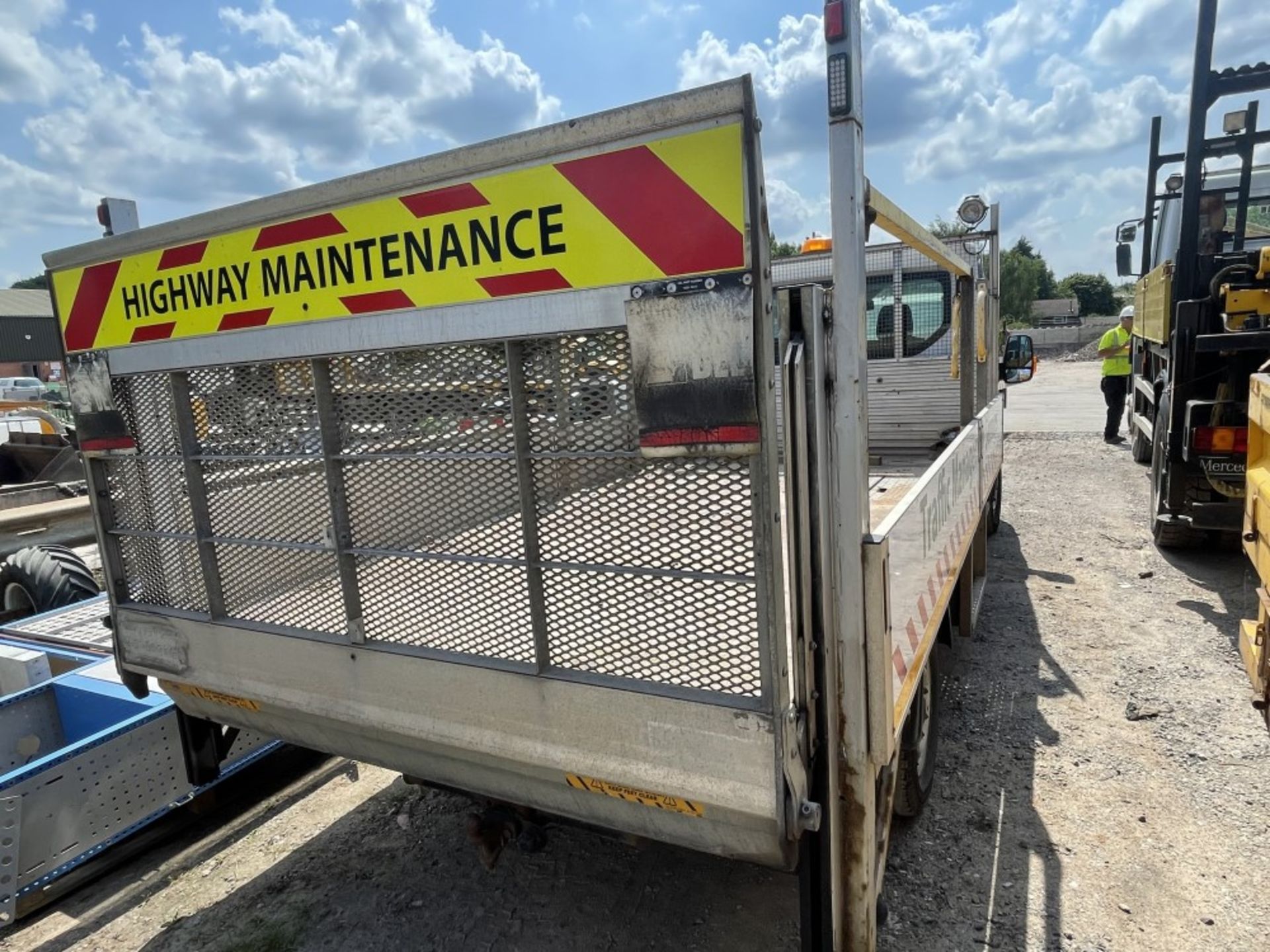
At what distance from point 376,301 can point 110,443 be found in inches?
52.6

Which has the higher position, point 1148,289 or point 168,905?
point 1148,289

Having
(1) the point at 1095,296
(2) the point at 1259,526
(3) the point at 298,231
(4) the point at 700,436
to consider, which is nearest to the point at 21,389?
(3) the point at 298,231

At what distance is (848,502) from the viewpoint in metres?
1.81

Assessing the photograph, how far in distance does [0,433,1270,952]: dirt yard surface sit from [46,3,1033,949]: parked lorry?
75 centimetres

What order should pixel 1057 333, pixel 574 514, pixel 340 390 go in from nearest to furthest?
pixel 574 514 → pixel 340 390 → pixel 1057 333

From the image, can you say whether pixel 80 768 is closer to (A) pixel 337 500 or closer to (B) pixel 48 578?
(A) pixel 337 500

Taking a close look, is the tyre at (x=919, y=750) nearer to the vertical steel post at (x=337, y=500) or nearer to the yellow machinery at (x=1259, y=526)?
the yellow machinery at (x=1259, y=526)

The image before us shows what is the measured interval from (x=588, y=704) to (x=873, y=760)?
739 millimetres

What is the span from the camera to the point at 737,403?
1632 mm

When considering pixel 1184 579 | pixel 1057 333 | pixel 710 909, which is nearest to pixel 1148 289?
pixel 1184 579

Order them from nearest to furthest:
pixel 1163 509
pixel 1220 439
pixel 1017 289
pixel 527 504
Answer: pixel 527 504 < pixel 1220 439 < pixel 1163 509 < pixel 1017 289

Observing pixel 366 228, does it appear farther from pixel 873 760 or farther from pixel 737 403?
pixel 873 760

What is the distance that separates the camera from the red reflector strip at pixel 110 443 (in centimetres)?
264

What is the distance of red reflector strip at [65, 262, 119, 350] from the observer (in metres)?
2.57
